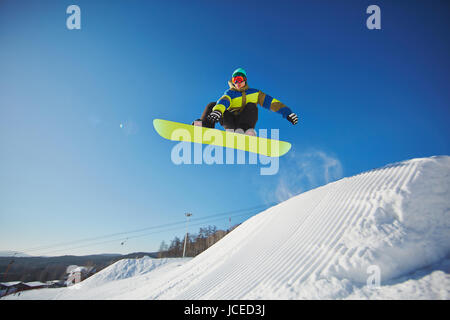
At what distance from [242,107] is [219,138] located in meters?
1.02

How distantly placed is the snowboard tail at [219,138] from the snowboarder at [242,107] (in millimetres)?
211

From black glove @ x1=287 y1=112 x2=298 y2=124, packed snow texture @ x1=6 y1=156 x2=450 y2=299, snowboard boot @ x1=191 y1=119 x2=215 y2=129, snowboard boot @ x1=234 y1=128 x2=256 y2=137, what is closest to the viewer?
packed snow texture @ x1=6 y1=156 x2=450 y2=299

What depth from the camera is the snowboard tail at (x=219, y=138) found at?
16.0 ft

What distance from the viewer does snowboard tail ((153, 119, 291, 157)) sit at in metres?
4.88

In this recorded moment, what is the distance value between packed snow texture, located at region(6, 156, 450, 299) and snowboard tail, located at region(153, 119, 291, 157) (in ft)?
6.53

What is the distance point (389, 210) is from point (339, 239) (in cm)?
88

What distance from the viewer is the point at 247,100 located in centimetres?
472

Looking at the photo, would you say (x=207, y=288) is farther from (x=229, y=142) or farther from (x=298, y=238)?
(x=229, y=142)

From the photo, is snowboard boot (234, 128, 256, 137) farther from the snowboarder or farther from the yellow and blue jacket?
the yellow and blue jacket

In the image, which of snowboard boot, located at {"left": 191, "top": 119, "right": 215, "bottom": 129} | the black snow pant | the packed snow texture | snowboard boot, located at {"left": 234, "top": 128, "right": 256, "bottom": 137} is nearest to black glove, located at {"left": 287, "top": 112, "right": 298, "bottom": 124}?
the black snow pant

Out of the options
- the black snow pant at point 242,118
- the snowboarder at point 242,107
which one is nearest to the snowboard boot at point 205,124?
the snowboarder at point 242,107

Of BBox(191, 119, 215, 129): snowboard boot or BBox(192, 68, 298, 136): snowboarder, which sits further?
BBox(191, 119, 215, 129): snowboard boot

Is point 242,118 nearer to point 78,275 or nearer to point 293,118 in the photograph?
point 293,118
